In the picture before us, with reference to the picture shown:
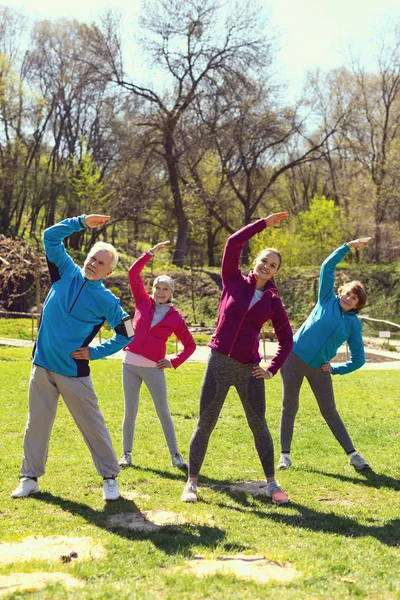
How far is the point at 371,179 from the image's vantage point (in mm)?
36281

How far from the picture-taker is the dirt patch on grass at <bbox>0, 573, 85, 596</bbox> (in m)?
3.12

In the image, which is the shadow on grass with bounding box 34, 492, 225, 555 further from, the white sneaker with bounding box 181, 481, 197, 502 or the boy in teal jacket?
the boy in teal jacket

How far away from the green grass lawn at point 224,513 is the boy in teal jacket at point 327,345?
0.35m

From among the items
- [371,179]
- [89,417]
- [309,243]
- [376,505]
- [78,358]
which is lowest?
[376,505]

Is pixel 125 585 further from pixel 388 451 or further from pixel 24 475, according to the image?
pixel 388 451

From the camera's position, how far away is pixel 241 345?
4.93 metres

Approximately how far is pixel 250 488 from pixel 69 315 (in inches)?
81.5

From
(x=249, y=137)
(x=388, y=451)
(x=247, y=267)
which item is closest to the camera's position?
(x=388, y=451)

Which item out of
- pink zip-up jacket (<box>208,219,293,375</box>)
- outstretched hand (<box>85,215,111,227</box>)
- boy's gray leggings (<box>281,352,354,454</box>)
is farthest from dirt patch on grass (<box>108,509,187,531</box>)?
outstretched hand (<box>85,215,111,227</box>)

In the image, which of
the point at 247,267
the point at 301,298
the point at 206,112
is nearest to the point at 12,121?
the point at 206,112

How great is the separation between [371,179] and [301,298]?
1110cm

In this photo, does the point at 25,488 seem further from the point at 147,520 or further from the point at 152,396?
the point at 152,396

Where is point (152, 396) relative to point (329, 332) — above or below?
below

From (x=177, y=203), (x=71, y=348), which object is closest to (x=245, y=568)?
(x=71, y=348)
